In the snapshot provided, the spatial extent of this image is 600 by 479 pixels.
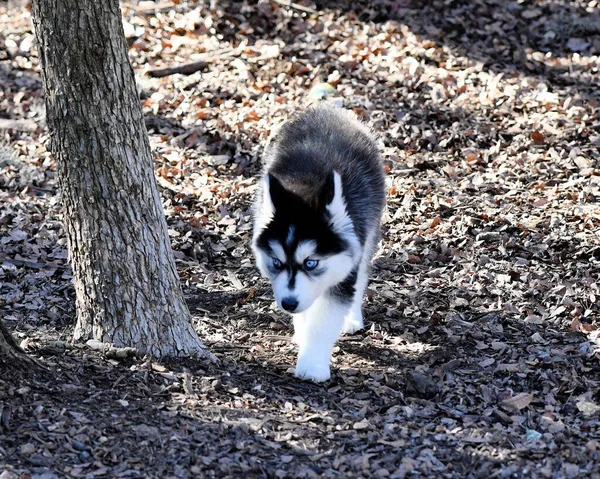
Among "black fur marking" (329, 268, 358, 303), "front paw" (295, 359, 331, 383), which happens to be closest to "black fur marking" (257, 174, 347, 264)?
"black fur marking" (329, 268, 358, 303)

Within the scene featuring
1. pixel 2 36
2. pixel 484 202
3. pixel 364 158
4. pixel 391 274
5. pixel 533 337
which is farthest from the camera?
pixel 2 36

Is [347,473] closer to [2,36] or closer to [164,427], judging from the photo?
[164,427]

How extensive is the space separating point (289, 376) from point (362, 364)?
662mm

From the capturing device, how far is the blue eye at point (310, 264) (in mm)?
5781

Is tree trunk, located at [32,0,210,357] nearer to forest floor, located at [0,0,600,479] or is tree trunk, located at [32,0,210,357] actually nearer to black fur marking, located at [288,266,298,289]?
forest floor, located at [0,0,600,479]

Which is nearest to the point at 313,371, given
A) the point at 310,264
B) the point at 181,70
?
the point at 310,264

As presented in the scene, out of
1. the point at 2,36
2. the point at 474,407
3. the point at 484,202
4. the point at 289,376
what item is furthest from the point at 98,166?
the point at 2,36

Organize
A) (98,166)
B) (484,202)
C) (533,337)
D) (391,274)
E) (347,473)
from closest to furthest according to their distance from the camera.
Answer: (347,473), (98,166), (533,337), (391,274), (484,202)

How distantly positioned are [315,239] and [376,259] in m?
2.31

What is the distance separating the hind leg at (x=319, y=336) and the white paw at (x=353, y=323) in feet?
2.59

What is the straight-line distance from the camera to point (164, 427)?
492 cm

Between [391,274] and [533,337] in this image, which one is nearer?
[533,337]

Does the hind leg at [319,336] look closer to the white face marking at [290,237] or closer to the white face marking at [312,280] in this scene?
the white face marking at [312,280]

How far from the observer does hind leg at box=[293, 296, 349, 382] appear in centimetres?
595
